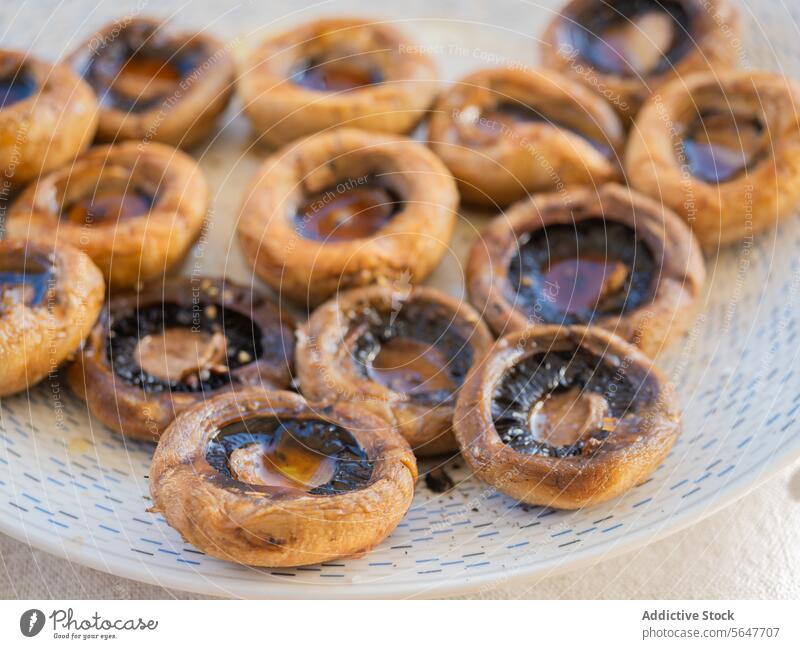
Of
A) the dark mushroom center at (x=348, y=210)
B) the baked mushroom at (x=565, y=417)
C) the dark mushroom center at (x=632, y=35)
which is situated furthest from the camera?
the dark mushroom center at (x=632, y=35)

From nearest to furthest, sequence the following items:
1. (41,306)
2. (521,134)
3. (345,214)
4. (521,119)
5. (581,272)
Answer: (41,306), (581,272), (345,214), (521,134), (521,119)

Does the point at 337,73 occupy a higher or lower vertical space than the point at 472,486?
higher

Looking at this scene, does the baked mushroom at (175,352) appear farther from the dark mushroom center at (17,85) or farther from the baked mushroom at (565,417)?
the dark mushroom center at (17,85)

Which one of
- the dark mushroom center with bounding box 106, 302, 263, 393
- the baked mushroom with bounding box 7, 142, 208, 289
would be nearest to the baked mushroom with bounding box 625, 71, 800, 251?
the dark mushroom center with bounding box 106, 302, 263, 393

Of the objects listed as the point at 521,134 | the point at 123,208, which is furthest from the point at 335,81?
the point at 123,208

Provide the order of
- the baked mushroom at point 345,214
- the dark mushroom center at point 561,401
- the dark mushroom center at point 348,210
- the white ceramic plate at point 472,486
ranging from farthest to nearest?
1. the dark mushroom center at point 348,210
2. the baked mushroom at point 345,214
3. the dark mushroom center at point 561,401
4. the white ceramic plate at point 472,486

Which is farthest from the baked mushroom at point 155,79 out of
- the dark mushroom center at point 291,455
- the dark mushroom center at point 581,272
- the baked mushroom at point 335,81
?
the dark mushroom center at point 291,455

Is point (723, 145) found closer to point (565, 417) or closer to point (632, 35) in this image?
point (632, 35)

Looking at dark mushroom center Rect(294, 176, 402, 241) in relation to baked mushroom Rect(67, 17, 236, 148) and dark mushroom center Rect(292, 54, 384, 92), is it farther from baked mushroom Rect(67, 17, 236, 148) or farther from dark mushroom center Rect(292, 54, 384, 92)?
baked mushroom Rect(67, 17, 236, 148)
